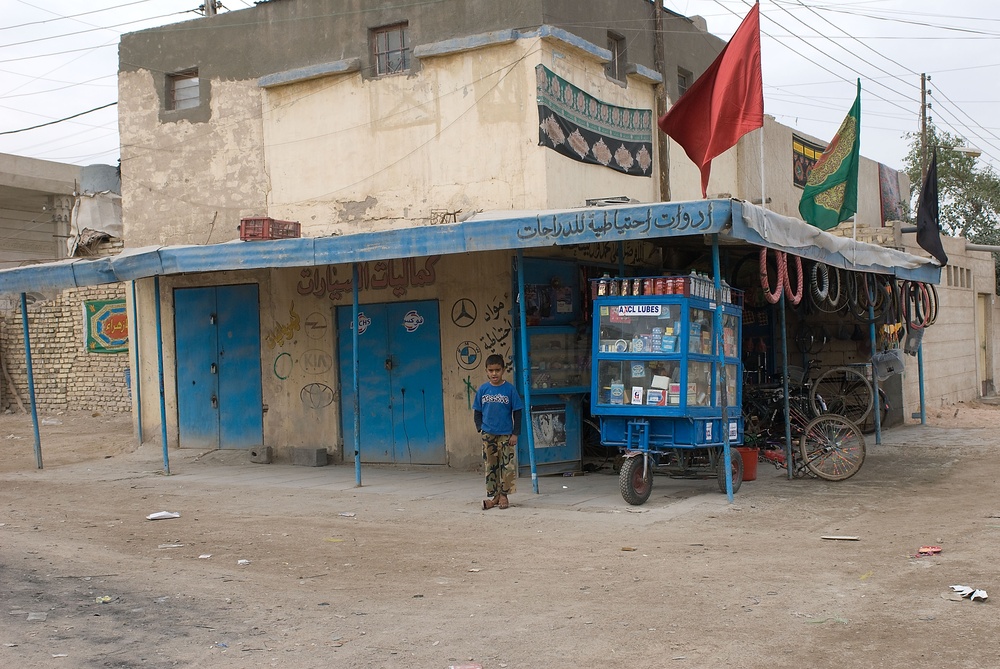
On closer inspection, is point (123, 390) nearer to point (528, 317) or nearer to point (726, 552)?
point (528, 317)

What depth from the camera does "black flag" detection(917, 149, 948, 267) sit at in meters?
15.2

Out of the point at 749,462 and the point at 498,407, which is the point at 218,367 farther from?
the point at 749,462

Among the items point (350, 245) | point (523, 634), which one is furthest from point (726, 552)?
point (350, 245)

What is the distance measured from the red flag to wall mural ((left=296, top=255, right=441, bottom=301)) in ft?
13.0

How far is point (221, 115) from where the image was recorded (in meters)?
15.4

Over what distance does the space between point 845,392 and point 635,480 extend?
6.30 metres

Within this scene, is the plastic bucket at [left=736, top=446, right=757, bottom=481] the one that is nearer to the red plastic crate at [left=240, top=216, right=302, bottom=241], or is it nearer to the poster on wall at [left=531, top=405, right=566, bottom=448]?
the poster on wall at [left=531, top=405, right=566, bottom=448]

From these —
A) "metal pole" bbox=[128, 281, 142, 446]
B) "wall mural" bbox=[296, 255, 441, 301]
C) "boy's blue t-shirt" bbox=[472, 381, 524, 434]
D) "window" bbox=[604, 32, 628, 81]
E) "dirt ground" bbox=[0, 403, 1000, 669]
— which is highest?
"window" bbox=[604, 32, 628, 81]

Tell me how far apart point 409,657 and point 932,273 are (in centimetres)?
1258

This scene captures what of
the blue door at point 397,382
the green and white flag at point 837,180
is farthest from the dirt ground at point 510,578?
the green and white flag at point 837,180

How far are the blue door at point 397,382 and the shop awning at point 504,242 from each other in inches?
96.1

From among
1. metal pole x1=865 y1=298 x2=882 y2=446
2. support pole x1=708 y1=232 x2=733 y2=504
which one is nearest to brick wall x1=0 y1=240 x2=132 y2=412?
metal pole x1=865 y1=298 x2=882 y2=446

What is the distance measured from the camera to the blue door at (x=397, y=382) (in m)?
13.8

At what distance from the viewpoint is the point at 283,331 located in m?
15.0
